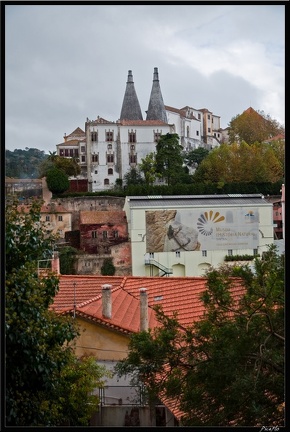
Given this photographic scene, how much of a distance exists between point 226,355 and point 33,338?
2.11ft

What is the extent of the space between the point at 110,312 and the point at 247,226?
2261 mm

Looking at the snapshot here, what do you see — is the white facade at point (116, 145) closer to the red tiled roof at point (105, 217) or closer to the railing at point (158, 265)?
the red tiled roof at point (105, 217)

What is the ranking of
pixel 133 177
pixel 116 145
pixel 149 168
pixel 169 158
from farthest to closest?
pixel 133 177, pixel 116 145, pixel 149 168, pixel 169 158

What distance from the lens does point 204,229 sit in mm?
5527

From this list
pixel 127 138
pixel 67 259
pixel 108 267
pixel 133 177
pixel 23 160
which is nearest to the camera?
pixel 23 160

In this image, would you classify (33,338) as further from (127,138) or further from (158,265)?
(127,138)

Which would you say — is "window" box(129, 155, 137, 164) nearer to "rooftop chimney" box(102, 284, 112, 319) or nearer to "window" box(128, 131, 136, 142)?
"window" box(128, 131, 136, 142)

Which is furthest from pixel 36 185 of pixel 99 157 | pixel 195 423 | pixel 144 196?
pixel 99 157

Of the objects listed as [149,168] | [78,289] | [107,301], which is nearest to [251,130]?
[78,289]

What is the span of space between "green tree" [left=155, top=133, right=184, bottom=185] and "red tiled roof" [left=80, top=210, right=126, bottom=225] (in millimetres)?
1570

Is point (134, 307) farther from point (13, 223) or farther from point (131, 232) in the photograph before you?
point (131, 232)

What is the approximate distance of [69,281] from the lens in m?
3.48

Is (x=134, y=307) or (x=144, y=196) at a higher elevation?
(x=144, y=196)

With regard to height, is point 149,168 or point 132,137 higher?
point 132,137
